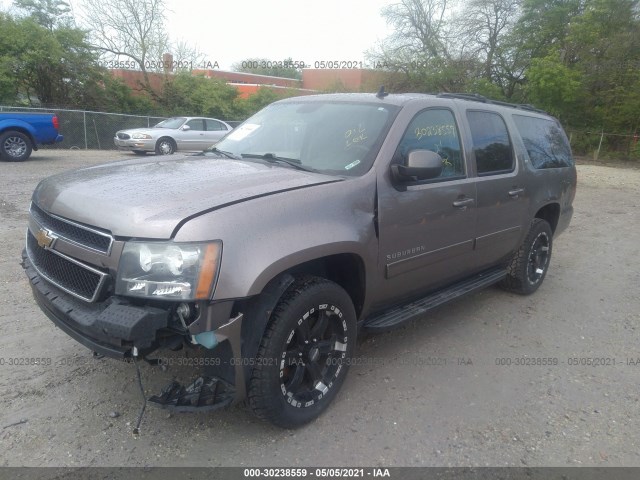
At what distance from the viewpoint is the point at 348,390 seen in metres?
3.30

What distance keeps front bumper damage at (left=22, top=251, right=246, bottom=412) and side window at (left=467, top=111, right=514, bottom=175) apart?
2.64 m

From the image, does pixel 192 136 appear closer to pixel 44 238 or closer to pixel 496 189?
pixel 496 189

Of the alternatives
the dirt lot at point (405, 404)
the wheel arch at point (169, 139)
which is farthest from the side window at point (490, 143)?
the wheel arch at point (169, 139)

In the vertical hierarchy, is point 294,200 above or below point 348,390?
above

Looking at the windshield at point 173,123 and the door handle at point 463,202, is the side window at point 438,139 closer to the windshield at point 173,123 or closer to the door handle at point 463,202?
the door handle at point 463,202

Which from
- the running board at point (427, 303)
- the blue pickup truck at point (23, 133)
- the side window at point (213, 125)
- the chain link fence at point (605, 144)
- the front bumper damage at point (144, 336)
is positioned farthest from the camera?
the chain link fence at point (605, 144)

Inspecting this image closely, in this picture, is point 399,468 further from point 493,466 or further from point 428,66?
point 428,66

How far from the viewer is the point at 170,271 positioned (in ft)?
7.53

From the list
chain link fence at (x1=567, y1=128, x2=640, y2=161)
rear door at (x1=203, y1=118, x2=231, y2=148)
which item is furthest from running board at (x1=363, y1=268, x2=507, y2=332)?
chain link fence at (x1=567, y1=128, x2=640, y2=161)

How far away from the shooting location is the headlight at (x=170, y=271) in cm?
228

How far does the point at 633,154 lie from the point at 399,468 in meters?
28.9

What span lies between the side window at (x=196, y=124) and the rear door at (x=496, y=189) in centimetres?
1521

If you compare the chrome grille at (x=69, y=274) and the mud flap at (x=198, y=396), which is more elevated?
the chrome grille at (x=69, y=274)

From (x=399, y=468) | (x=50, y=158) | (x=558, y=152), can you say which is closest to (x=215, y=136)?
(x=50, y=158)
